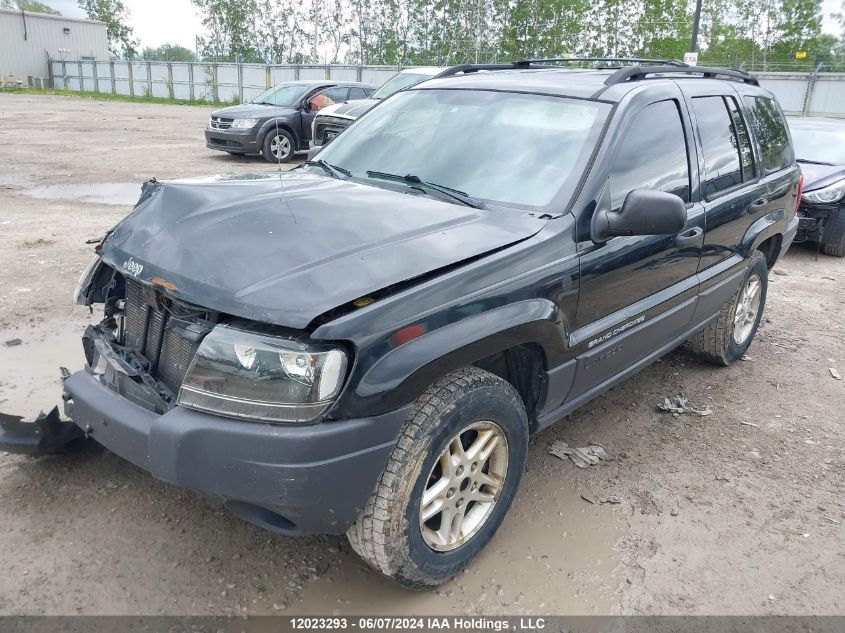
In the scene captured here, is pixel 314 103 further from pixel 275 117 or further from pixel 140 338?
pixel 140 338

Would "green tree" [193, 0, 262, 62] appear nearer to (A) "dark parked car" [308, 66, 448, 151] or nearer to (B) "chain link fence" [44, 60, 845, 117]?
(B) "chain link fence" [44, 60, 845, 117]

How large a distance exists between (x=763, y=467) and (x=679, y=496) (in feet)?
2.13

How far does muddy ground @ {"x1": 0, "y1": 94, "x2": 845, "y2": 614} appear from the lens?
2.63 metres

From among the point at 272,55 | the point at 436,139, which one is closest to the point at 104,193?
the point at 436,139

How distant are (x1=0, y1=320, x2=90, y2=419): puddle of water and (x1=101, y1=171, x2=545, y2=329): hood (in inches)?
57.4

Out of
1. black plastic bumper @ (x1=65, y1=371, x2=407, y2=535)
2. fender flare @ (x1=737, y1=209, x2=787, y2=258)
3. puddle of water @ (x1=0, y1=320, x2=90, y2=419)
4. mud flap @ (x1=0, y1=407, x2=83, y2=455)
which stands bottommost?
puddle of water @ (x1=0, y1=320, x2=90, y2=419)

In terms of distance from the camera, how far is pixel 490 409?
8.54 ft

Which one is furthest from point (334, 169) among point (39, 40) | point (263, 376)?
point (39, 40)

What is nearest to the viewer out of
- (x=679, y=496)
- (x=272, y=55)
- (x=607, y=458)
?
(x=679, y=496)

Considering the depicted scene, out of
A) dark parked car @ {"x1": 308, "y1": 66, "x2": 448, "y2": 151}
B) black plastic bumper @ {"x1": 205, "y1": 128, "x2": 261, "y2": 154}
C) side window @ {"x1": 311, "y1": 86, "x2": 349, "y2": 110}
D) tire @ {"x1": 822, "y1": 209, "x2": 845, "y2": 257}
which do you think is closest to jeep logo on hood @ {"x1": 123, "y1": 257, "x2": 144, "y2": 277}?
tire @ {"x1": 822, "y1": 209, "x2": 845, "y2": 257}

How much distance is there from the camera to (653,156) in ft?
11.3

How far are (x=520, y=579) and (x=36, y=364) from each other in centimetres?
319

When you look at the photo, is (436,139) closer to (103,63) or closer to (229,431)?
(229,431)

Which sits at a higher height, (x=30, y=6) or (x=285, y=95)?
(x=30, y=6)
